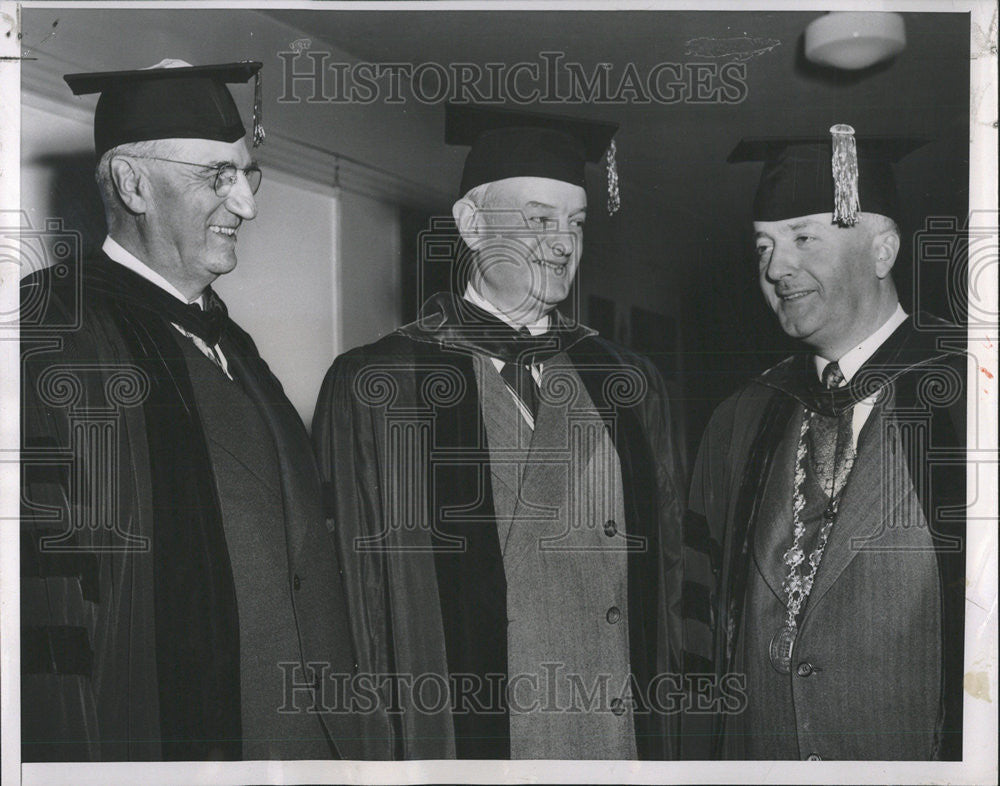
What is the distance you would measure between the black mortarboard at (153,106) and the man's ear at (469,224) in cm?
50

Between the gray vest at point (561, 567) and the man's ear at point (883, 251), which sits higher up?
the man's ear at point (883, 251)

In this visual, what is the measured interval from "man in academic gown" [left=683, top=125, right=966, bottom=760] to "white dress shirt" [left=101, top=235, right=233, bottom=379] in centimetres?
99

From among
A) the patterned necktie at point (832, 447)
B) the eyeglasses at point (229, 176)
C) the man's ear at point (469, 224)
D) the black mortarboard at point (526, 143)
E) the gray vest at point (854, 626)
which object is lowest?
the gray vest at point (854, 626)

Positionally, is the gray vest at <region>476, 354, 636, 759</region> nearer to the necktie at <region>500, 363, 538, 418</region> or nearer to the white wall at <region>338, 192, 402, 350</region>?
the necktie at <region>500, 363, 538, 418</region>

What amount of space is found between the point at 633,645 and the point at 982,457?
0.81 meters

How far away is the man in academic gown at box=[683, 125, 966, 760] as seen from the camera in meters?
1.84

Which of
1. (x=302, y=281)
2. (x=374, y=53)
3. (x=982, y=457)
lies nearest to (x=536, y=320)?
(x=302, y=281)

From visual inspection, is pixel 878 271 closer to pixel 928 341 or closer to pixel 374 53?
pixel 928 341

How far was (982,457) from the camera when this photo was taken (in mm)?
1887

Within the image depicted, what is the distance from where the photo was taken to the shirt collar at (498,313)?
1.86 m

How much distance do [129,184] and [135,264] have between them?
16 cm

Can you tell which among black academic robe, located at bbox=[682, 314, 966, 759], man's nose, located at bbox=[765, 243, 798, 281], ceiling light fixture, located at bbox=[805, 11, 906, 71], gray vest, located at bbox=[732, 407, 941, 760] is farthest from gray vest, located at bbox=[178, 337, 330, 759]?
ceiling light fixture, located at bbox=[805, 11, 906, 71]

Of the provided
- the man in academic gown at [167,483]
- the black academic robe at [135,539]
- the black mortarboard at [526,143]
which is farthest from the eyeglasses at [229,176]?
the black mortarboard at [526,143]

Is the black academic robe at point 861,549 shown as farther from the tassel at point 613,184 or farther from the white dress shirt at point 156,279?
the white dress shirt at point 156,279
